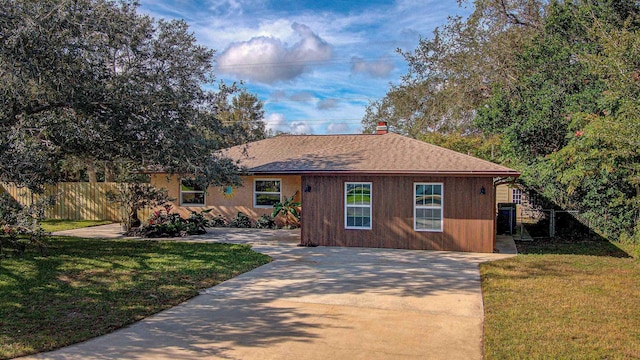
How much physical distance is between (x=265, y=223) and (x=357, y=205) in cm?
551

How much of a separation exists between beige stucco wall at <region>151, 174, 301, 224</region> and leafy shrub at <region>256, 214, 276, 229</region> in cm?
42

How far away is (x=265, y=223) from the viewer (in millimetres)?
17750

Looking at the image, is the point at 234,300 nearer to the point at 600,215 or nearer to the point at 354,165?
→ the point at 354,165

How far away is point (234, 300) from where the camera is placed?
754 cm

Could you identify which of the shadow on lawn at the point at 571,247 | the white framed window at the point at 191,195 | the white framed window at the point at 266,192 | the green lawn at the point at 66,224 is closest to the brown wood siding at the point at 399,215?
the shadow on lawn at the point at 571,247

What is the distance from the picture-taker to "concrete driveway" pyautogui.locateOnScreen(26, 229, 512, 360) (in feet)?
17.4

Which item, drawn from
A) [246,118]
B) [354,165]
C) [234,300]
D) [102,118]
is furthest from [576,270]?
[246,118]

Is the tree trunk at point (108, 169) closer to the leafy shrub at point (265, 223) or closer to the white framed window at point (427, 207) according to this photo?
the leafy shrub at point (265, 223)

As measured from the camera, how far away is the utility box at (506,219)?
56.2 ft

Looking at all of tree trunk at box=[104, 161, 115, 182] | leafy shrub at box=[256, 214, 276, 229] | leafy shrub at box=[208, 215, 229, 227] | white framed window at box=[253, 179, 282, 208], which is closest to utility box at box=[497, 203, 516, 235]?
white framed window at box=[253, 179, 282, 208]

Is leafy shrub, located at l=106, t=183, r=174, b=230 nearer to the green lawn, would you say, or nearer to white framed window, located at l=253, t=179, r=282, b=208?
the green lawn

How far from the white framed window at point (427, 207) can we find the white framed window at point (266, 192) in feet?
22.2

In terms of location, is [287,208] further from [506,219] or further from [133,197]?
[506,219]

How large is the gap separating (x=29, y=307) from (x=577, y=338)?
24.8ft
